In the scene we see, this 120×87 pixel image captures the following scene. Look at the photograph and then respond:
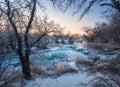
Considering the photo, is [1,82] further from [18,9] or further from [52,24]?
[52,24]

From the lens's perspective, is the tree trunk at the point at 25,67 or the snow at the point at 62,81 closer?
Answer: the snow at the point at 62,81

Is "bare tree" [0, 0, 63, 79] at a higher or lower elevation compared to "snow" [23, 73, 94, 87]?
higher

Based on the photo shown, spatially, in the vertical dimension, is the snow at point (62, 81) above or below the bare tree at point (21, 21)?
below

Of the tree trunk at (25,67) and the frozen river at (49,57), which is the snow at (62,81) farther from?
the frozen river at (49,57)

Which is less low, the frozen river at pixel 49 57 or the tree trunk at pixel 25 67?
the tree trunk at pixel 25 67

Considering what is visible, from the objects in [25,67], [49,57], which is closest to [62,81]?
[25,67]

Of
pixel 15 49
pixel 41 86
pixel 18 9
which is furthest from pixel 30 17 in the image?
pixel 41 86

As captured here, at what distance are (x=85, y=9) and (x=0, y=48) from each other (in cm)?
426

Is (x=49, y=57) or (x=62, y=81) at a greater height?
(x=62, y=81)

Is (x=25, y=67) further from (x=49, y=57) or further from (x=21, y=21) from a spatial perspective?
(x=49, y=57)

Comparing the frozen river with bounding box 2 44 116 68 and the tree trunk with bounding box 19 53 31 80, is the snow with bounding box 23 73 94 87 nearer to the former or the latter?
the tree trunk with bounding box 19 53 31 80

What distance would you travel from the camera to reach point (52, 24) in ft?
42.5

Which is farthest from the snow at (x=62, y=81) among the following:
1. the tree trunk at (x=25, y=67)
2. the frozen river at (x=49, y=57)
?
the frozen river at (x=49, y=57)

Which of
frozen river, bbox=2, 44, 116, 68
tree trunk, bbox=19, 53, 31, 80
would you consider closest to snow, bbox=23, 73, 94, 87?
tree trunk, bbox=19, 53, 31, 80
